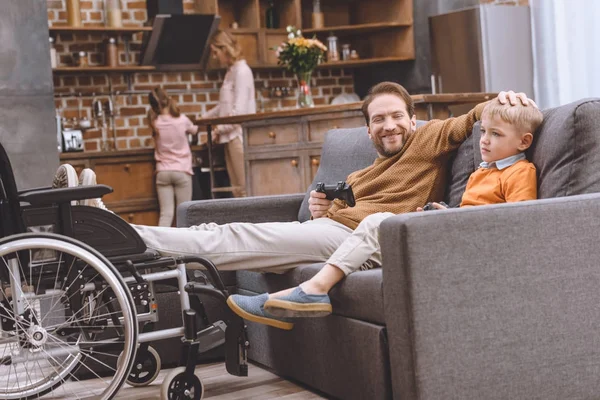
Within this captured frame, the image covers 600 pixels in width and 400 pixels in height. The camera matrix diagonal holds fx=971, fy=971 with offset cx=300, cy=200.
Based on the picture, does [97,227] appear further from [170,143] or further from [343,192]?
[170,143]

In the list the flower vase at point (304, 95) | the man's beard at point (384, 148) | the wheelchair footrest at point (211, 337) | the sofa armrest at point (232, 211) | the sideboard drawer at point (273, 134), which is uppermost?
the flower vase at point (304, 95)

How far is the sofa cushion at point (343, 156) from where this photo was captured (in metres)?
3.69

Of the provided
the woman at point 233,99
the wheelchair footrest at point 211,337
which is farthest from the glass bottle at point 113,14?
the wheelchair footrest at point 211,337

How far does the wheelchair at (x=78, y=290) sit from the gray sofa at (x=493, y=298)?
0.48 m

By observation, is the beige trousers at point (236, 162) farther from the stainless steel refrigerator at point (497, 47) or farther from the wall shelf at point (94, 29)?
the stainless steel refrigerator at point (497, 47)

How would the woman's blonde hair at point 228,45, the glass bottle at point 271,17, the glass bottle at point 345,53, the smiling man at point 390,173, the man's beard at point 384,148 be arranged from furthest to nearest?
the glass bottle at point 345,53
the glass bottle at point 271,17
the woman's blonde hair at point 228,45
the man's beard at point 384,148
the smiling man at point 390,173

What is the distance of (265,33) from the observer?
7.93 m

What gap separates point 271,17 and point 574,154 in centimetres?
567

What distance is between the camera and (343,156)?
380 cm

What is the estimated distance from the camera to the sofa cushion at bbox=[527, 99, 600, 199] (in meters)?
2.62

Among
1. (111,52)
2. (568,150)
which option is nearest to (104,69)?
(111,52)

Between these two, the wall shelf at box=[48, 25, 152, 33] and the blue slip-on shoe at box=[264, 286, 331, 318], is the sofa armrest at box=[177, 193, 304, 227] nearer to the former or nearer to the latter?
the blue slip-on shoe at box=[264, 286, 331, 318]

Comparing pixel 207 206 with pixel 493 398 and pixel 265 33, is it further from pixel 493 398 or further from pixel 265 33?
pixel 265 33

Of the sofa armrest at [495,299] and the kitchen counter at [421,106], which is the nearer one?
the sofa armrest at [495,299]
